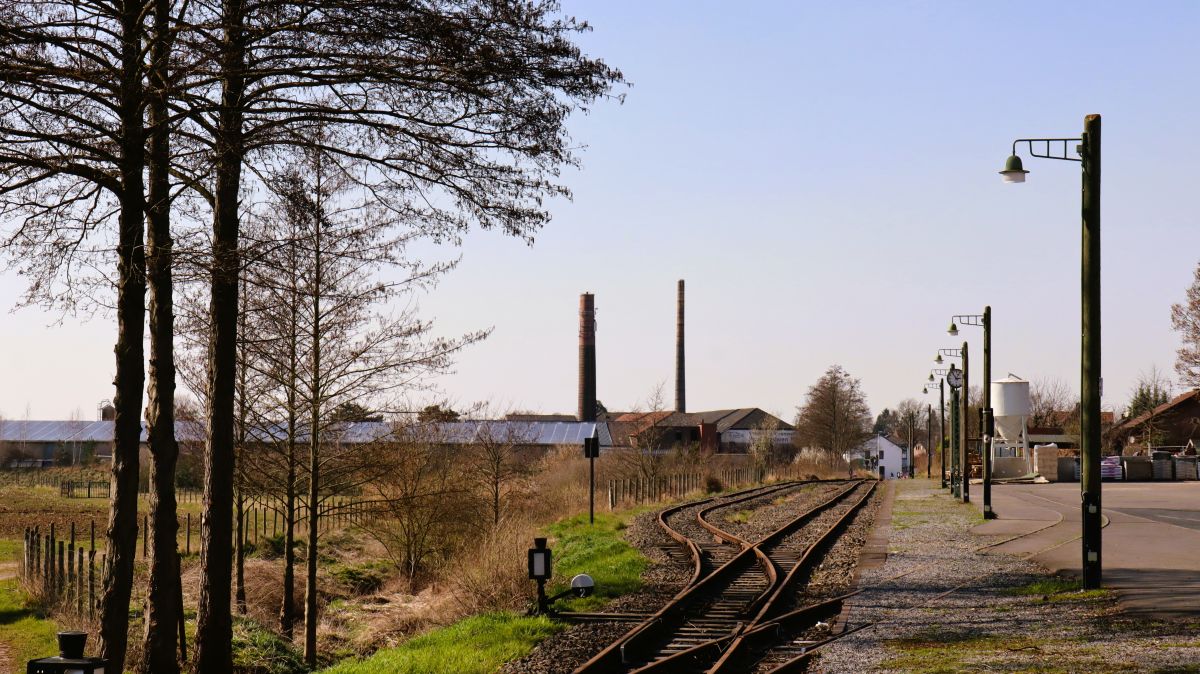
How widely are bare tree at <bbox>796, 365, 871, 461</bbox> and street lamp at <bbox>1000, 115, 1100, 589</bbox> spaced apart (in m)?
79.4

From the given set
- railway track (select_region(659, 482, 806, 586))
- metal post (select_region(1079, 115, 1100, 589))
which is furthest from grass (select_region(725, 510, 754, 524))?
metal post (select_region(1079, 115, 1100, 589))

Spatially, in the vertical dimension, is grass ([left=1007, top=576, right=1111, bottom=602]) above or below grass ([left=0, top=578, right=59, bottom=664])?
above

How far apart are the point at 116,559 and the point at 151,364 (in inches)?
83.7

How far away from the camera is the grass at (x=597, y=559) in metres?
16.4

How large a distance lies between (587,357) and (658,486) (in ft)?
134

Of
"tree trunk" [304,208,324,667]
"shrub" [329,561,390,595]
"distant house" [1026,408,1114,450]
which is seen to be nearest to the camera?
"tree trunk" [304,208,324,667]

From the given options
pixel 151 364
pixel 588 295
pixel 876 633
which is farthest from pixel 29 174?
pixel 588 295

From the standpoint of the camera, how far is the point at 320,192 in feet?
54.7

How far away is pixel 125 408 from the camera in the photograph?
11.9 meters

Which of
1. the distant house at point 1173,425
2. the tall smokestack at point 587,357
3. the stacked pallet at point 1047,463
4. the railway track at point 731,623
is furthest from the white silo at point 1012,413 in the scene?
the railway track at point 731,623

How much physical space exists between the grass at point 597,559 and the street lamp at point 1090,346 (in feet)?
20.4

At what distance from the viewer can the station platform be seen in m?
14.5

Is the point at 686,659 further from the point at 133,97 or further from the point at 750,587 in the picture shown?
the point at 133,97

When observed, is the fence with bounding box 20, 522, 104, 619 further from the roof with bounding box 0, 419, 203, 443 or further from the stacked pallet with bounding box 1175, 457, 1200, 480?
the roof with bounding box 0, 419, 203, 443
